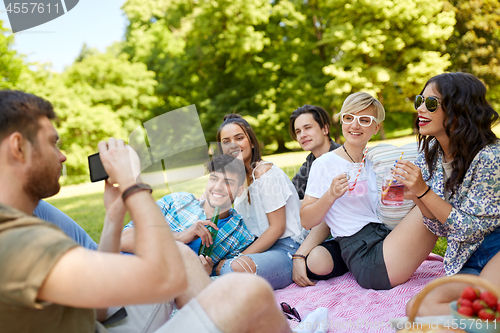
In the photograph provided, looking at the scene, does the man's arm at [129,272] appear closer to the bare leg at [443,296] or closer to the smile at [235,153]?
the bare leg at [443,296]

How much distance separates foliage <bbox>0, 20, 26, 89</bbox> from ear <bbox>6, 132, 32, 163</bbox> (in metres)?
11.9

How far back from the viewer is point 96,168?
1.53 metres

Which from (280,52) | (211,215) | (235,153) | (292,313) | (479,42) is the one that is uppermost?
(280,52)

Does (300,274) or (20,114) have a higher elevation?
(20,114)

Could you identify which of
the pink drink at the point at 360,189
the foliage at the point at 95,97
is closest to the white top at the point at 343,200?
the pink drink at the point at 360,189

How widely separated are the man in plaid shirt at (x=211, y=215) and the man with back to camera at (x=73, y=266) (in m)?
1.34

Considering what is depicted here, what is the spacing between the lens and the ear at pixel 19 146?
1223 millimetres

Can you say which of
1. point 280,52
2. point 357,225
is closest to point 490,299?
point 357,225

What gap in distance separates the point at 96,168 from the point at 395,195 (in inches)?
85.2

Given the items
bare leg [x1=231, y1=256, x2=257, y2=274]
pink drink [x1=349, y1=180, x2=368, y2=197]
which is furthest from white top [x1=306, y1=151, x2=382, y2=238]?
bare leg [x1=231, y1=256, x2=257, y2=274]

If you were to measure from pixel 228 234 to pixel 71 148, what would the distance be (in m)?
15.6

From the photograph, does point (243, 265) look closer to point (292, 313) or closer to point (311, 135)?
point (292, 313)

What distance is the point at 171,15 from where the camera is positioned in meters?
24.0

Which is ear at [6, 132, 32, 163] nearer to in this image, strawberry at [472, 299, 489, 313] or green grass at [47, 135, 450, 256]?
green grass at [47, 135, 450, 256]
